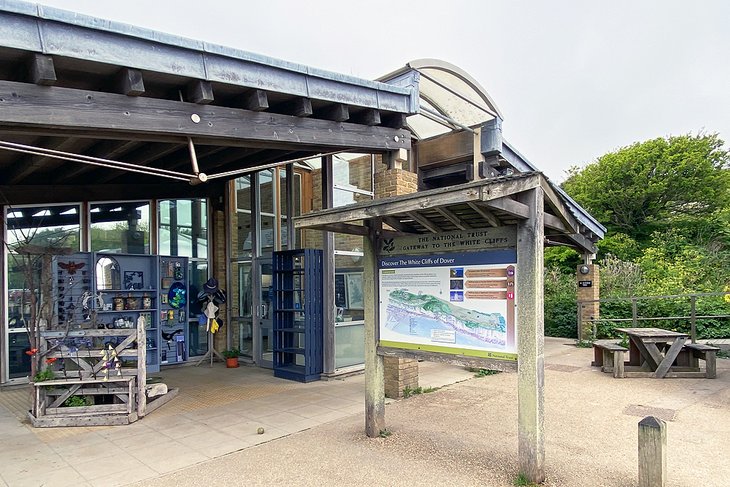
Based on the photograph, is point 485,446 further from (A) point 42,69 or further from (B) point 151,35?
(A) point 42,69

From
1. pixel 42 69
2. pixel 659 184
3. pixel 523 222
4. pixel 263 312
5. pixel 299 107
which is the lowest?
pixel 263 312

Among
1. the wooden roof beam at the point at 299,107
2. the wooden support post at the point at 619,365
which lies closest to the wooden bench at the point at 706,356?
the wooden support post at the point at 619,365

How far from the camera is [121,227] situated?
9.02 metres

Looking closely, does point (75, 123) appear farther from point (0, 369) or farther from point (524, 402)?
point (0, 369)

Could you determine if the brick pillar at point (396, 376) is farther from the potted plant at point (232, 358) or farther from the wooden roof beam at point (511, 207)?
the potted plant at point (232, 358)

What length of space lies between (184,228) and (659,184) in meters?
19.3

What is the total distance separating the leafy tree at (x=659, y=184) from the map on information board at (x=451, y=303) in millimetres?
19755

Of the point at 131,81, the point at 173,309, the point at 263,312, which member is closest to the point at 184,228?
the point at 173,309

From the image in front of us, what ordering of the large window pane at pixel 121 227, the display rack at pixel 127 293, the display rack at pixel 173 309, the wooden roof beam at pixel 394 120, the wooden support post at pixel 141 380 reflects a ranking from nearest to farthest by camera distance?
1. the wooden support post at pixel 141 380
2. the wooden roof beam at pixel 394 120
3. the display rack at pixel 127 293
4. the large window pane at pixel 121 227
5. the display rack at pixel 173 309

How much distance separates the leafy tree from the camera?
65.9 feet

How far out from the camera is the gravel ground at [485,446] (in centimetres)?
404

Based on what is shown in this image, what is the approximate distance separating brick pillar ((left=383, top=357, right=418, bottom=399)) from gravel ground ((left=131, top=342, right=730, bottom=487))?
274 mm

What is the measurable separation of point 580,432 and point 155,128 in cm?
529

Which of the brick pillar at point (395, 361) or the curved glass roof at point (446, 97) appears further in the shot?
the curved glass roof at point (446, 97)
